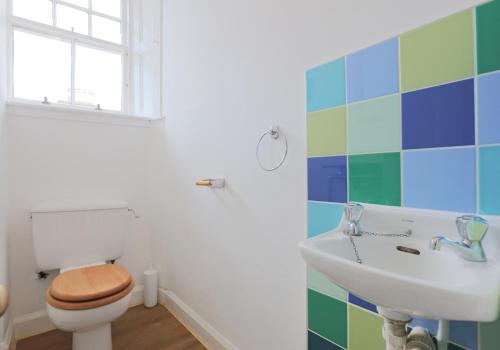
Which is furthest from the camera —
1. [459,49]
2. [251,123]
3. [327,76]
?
[251,123]

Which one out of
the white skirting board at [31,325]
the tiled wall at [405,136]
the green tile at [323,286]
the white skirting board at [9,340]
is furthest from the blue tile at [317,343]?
the white skirting board at [31,325]

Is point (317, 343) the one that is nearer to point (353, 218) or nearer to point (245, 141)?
A: point (353, 218)

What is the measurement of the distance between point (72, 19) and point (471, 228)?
2687 mm

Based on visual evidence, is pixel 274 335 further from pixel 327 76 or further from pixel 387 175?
pixel 327 76

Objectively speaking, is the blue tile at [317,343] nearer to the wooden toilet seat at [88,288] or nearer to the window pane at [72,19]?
the wooden toilet seat at [88,288]

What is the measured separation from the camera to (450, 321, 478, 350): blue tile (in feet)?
2.11

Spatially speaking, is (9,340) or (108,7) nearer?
(9,340)

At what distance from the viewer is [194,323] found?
1668mm

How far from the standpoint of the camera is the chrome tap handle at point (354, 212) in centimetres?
82

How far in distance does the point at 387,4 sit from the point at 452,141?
45cm

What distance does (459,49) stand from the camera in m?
0.66

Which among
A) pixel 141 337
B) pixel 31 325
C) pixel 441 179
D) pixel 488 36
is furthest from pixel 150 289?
pixel 488 36

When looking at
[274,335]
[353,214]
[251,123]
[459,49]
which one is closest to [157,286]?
[274,335]

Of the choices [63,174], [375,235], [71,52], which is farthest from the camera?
[71,52]
